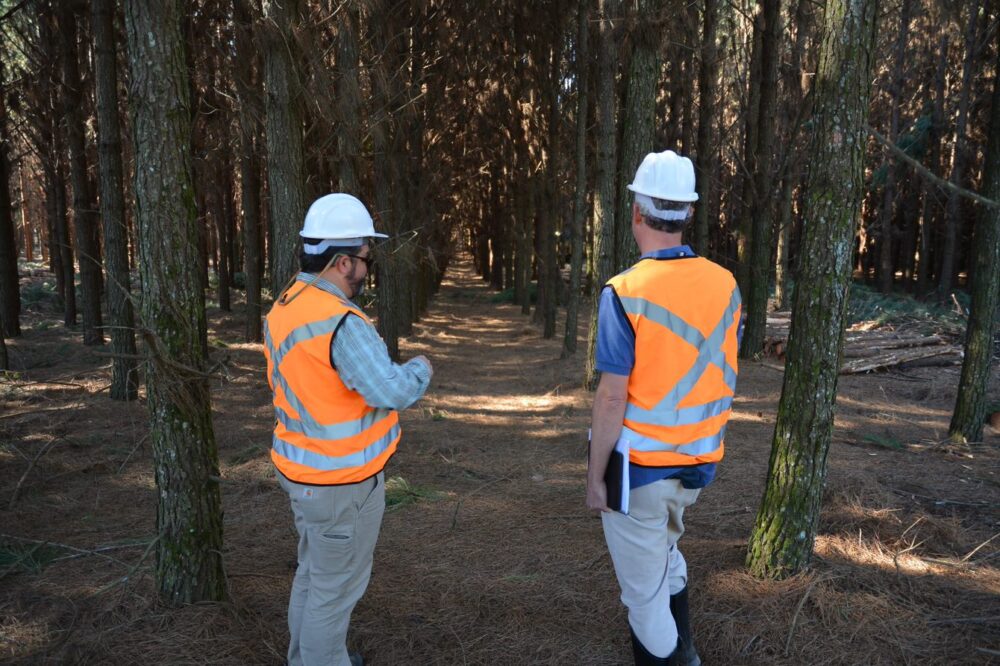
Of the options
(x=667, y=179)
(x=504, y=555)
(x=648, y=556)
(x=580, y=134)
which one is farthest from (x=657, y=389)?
(x=580, y=134)

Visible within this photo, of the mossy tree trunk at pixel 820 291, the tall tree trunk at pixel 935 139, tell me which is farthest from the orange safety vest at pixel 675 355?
the tall tree trunk at pixel 935 139

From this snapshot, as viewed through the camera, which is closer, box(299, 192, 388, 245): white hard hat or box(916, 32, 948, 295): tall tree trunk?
box(299, 192, 388, 245): white hard hat

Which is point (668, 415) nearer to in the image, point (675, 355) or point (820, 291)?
point (675, 355)

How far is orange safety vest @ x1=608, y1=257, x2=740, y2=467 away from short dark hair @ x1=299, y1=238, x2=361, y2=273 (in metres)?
1.10

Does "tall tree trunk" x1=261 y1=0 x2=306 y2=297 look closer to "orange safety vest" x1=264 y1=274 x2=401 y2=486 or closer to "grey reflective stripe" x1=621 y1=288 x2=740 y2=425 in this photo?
"orange safety vest" x1=264 y1=274 x2=401 y2=486

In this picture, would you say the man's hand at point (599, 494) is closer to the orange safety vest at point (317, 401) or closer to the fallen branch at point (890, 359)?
the orange safety vest at point (317, 401)

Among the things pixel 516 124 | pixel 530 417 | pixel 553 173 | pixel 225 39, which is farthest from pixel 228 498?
pixel 516 124

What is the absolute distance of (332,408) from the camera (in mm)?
2773

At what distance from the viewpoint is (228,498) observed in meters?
5.79

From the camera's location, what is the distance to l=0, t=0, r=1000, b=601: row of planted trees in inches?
137

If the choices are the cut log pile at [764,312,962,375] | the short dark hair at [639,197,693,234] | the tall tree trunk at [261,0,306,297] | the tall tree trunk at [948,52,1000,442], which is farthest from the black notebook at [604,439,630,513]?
the cut log pile at [764,312,962,375]

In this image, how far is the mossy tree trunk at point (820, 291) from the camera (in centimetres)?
349

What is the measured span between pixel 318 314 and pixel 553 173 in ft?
42.5

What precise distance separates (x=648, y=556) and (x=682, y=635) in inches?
27.7
